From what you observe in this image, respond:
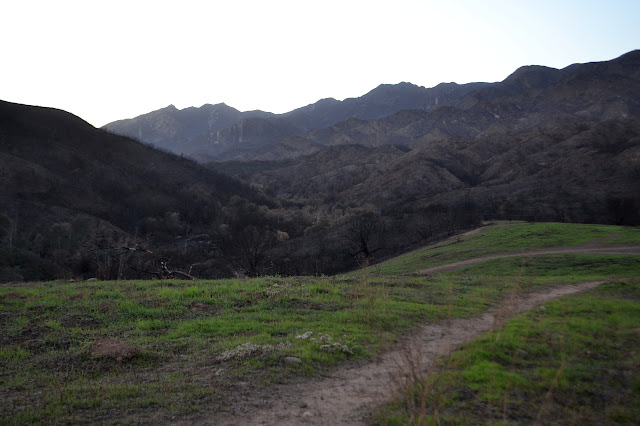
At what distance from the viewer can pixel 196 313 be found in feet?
32.1

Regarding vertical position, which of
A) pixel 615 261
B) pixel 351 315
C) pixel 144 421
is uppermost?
pixel 144 421

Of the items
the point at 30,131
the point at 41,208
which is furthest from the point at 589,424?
the point at 30,131

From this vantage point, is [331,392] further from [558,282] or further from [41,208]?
[41,208]

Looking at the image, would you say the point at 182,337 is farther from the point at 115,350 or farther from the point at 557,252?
the point at 557,252

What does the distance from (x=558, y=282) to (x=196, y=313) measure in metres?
14.3

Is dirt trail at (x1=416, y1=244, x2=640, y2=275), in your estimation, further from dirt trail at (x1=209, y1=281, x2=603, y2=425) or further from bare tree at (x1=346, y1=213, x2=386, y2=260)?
bare tree at (x1=346, y1=213, x2=386, y2=260)

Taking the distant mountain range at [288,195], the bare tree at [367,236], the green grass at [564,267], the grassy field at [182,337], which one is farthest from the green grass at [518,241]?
the bare tree at [367,236]

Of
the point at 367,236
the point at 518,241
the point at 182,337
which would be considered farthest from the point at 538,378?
the point at 367,236

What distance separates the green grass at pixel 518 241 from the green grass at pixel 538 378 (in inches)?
638

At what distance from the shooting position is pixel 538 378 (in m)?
6.00

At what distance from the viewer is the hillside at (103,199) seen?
55938 millimetres

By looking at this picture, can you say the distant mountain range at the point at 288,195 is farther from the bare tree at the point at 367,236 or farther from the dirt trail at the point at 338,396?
the dirt trail at the point at 338,396

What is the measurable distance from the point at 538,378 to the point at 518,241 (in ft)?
78.4

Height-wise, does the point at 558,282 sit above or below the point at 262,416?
below
